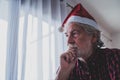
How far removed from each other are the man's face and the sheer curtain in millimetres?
399

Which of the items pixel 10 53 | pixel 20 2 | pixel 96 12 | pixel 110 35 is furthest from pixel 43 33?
pixel 110 35

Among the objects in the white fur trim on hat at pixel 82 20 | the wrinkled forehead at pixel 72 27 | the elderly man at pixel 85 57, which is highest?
the white fur trim on hat at pixel 82 20

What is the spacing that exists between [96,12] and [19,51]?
62.3 inches

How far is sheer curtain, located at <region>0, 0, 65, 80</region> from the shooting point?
128 centimetres

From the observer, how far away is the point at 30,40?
1496 mm

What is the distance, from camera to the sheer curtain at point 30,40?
50.3 inches

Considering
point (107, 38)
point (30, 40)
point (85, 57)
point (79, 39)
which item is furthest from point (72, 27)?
point (107, 38)

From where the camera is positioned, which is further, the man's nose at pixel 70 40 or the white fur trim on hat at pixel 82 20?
the white fur trim on hat at pixel 82 20

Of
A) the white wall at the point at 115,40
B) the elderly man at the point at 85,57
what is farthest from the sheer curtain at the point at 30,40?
the white wall at the point at 115,40

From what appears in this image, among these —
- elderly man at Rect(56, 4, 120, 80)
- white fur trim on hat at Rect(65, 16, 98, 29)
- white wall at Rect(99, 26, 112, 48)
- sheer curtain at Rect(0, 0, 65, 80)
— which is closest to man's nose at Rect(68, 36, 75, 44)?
elderly man at Rect(56, 4, 120, 80)

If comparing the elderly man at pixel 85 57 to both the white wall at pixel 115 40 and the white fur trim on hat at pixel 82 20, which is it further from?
the white wall at pixel 115 40

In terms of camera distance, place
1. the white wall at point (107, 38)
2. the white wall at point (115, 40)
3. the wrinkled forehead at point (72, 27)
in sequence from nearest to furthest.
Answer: the wrinkled forehead at point (72, 27) → the white wall at point (107, 38) → the white wall at point (115, 40)

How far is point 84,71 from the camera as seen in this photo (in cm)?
108

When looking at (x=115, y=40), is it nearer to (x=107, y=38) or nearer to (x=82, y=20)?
(x=107, y=38)
